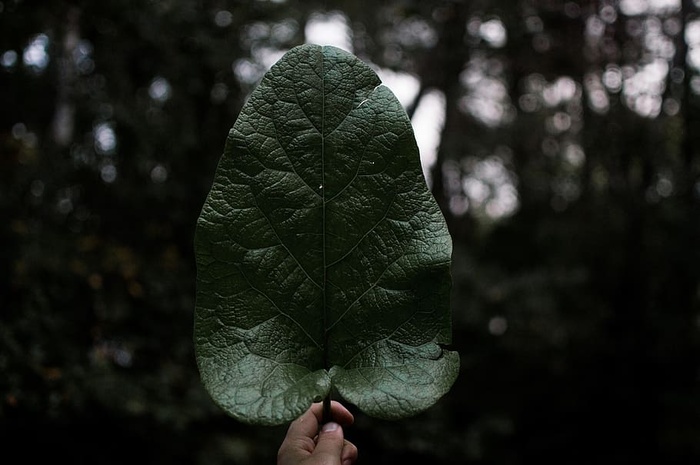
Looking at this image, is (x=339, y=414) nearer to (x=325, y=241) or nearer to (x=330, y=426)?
(x=330, y=426)

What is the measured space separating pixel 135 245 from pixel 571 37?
4233 mm

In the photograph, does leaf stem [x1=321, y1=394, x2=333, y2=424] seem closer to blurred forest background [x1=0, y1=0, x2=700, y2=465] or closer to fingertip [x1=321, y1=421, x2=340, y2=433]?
fingertip [x1=321, y1=421, x2=340, y2=433]

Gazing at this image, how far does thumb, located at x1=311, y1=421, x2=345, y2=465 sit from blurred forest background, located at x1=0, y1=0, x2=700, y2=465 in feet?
5.66

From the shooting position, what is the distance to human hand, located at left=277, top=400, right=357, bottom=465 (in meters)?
0.84

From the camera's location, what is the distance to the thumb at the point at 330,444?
0.83m

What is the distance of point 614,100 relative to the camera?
521cm

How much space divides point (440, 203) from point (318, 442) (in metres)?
4.14

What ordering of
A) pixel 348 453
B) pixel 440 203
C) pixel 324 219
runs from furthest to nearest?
1. pixel 440 203
2. pixel 348 453
3. pixel 324 219

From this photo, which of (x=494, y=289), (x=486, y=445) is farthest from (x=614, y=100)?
(x=486, y=445)

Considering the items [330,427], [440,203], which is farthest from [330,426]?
[440,203]

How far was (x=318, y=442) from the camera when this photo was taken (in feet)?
2.84

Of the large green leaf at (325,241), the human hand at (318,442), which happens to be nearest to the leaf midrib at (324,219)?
the large green leaf at (325,241)

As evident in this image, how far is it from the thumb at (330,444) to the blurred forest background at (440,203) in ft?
5.66

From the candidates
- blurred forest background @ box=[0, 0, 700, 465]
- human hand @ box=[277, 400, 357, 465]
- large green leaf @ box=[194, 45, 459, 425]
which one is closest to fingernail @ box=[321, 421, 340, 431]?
human hand @ box=[277, 400, 357, 465]
